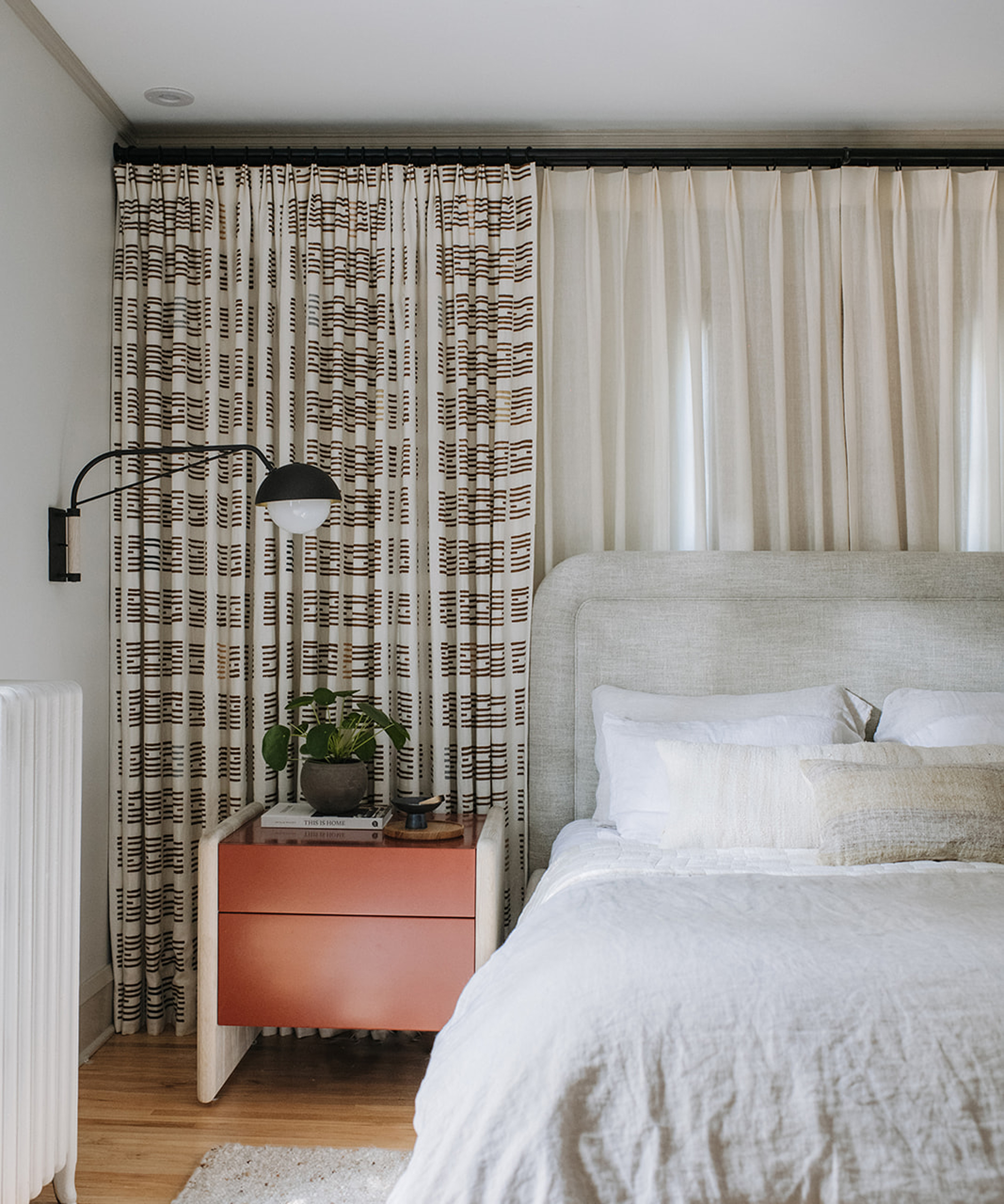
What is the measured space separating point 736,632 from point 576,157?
151cm

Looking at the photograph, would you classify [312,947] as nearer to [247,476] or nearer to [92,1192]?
[92,1192]

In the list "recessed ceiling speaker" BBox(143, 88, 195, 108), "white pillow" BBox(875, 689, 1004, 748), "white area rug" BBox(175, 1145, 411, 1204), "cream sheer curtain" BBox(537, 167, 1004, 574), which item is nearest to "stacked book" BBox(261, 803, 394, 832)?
"white area rug" BBox(175, 1145, 411, 1204)

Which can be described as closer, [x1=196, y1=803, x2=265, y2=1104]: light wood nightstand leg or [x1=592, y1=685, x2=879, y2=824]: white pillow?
[x1=196, y1=803, x2=265, y2=1104]: light wood nightstand leg

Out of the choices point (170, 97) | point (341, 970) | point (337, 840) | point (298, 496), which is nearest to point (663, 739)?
point (337, 840)

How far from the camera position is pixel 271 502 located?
244cm

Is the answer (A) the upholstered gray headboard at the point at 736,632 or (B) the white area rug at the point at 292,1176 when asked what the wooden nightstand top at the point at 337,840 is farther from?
(B) the white area rug at the point at 292,1176

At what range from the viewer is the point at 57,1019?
2.06 metres

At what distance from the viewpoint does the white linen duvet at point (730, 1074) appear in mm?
1354

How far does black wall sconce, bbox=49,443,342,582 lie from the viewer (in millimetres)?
2434

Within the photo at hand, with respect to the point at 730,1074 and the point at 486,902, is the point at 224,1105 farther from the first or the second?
the point at 730,1074

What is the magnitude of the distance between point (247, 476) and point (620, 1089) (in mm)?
2149

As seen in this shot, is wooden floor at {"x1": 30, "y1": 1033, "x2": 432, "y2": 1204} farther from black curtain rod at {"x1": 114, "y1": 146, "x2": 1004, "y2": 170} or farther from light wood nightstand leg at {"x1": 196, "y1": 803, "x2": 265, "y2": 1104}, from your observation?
black curtain rod at {"x1": 114, "y1": 146, "x2": 1004, "y2": 170}

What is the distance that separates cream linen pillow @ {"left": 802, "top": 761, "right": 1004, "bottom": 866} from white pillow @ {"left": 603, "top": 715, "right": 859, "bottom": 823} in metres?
0.36

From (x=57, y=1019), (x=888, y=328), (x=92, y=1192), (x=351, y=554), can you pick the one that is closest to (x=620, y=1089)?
(x=57, y=1019)
